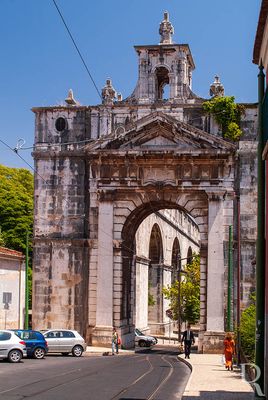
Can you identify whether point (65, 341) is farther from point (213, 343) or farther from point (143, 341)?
point (143, 341)

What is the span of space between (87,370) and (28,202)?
1482 inches

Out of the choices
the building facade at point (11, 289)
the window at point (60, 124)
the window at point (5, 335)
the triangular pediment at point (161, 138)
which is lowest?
the window at point (5, 335)

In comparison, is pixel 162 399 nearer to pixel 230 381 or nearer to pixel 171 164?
pixel 230 381

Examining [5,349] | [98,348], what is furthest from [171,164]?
[5,349]

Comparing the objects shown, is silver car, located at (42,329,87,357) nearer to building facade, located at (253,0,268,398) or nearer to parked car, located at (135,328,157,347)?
parked car, located at (135,328,157,347)

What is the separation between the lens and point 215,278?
3534cm

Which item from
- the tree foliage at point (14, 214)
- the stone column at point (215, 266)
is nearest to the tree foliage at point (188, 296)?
the tree foliage at point (14, 214)

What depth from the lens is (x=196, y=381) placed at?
842 inches

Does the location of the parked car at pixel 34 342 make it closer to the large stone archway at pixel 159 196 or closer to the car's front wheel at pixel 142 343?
the large stone archway at pixel 159 196

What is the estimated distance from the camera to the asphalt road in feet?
57.1

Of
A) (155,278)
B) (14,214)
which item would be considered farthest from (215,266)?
(14,214)

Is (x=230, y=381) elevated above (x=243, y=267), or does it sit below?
below

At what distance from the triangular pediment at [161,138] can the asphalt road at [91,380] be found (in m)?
10.5

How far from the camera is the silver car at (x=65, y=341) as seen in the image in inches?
1293
